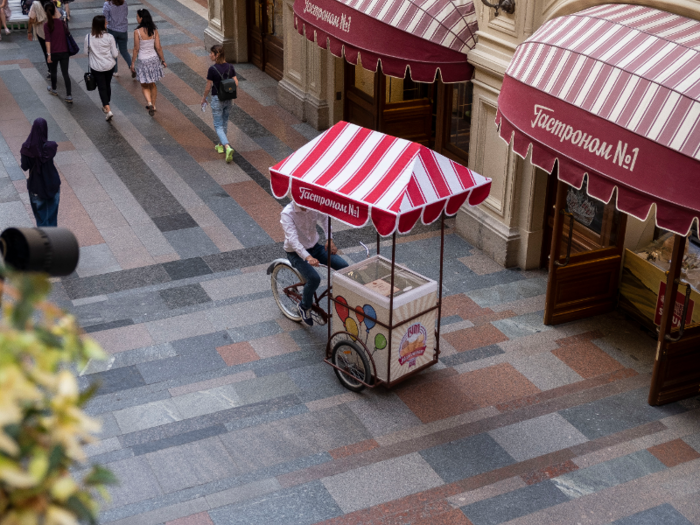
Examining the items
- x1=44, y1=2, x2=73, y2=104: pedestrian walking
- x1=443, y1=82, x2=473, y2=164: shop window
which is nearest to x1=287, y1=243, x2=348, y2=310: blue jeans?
x1=443, y1=82, x2=473, y2=164: shop window

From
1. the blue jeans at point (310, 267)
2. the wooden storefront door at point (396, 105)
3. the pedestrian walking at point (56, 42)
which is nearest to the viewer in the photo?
the blue jeans at point (310, 267)

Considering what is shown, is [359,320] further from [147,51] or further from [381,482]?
[147,51]

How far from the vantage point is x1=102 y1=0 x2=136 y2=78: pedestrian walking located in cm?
1699

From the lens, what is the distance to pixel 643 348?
870 centimetres

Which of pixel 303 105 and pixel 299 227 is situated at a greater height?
pixel 299 227

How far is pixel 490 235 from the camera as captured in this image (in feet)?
34.4

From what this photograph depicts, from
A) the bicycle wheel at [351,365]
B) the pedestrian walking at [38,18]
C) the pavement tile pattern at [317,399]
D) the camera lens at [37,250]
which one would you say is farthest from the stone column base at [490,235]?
the pedestrian walking at [38,18]

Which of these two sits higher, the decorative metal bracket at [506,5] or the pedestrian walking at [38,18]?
the decorative metal bracket at [506,5]

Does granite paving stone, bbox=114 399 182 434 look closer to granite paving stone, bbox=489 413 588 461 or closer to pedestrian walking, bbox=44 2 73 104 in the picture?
granite paving stone, bbox=489 413 588 461

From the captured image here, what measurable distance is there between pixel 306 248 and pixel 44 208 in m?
3.70

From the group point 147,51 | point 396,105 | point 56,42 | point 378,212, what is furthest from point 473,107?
point 56,42

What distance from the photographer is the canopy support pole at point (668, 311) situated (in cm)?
700

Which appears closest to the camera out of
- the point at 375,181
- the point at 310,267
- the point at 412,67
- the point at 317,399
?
the point at 375,181

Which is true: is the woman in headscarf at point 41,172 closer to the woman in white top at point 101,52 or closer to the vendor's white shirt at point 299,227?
the vendor's white shirt at point 299,227
